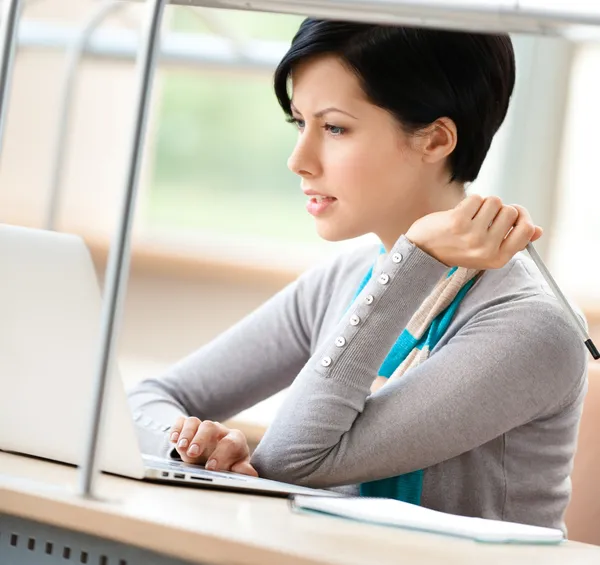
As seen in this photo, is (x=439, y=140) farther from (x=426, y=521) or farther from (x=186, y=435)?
(x=426, y=521)

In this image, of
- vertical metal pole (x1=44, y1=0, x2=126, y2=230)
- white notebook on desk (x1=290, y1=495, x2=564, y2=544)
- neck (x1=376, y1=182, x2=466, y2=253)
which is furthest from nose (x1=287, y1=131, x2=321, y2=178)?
vertical metal pole (x1=44, y1=0, x2=126, y2=230)

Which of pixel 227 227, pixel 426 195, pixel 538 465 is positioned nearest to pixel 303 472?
pixel 538 465

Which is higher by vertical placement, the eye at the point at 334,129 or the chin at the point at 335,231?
the eye at the point at 334,129

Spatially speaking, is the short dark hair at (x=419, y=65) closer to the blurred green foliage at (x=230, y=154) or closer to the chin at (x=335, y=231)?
the chin at (x=335, y=231)

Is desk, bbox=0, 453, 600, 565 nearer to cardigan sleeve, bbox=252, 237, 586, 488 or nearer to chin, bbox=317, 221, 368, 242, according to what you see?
cardigan sleeve, bbox=252, 237, 586, 488

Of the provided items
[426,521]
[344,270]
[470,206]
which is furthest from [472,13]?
[344,270]

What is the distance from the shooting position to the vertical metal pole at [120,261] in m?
0.89

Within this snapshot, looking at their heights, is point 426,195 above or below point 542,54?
below

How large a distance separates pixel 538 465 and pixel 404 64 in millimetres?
535

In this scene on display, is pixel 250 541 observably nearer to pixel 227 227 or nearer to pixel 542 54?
pixel 542 54

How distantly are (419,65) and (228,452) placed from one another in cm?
54

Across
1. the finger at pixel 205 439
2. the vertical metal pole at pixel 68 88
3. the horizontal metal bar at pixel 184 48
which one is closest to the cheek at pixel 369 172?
the finger at pixel 205 439

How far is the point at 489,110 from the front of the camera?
137 cm

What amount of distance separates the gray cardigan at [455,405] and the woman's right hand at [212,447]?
2cm
